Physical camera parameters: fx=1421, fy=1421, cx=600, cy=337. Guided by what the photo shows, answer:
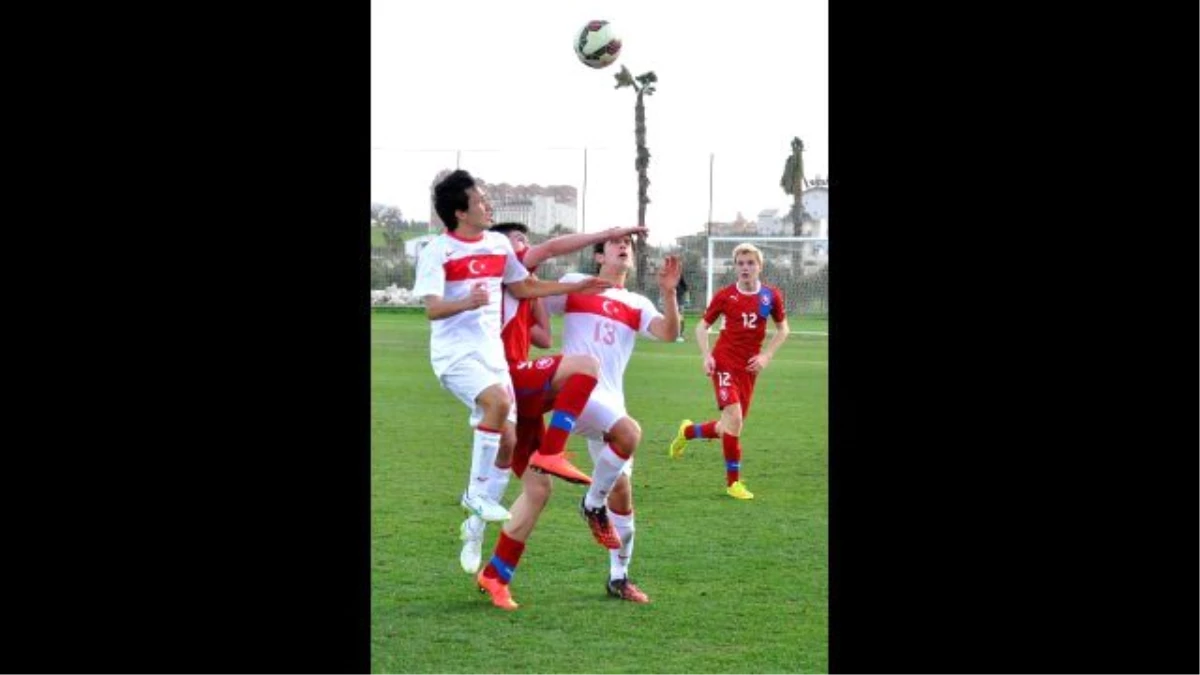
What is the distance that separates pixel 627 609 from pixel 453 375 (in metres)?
1.41

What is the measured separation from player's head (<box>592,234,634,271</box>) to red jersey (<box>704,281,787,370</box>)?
3801 mm

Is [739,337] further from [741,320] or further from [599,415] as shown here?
[599,415]

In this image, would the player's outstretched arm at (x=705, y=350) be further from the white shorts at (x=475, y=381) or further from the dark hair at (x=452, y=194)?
the dark hair at (x=452, y=194)

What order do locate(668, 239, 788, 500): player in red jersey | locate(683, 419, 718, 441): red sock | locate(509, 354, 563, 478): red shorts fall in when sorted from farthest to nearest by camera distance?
locate(683, 419, 718, 441): red sock
locate(668, 239, 788, 500): player in red jersey
locate(509, 354, 563, 478): red shorts

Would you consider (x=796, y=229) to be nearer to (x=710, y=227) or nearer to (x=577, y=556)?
(x=710, y=227)

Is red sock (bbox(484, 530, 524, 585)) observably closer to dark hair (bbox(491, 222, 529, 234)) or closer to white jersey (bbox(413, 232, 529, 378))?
white jersey (bbox(413, 232, 529, 378))

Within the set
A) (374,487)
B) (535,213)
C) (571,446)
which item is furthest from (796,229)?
(374,487)

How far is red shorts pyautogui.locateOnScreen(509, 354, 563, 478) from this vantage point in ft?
22.2

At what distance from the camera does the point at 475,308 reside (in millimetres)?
6457

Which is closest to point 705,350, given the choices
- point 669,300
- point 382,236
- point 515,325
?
point 515,325

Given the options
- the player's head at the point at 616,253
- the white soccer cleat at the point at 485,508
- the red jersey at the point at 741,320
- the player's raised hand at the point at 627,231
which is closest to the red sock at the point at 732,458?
the red jersey at the point at 741,320

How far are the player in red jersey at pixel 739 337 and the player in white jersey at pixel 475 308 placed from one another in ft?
11.0

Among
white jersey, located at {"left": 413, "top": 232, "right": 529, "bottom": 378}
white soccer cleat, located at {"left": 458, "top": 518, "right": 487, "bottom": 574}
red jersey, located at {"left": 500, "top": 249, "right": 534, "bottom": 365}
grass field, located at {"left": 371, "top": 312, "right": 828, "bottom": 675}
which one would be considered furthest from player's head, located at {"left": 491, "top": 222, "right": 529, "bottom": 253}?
grass field, located at {"left": 371, "top": 312, "right": 828, "bottom": 675}

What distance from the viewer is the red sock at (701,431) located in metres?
10.4
